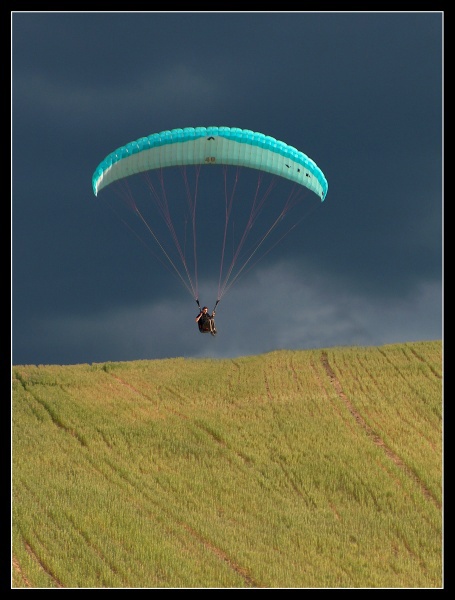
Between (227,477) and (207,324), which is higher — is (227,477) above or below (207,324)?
below

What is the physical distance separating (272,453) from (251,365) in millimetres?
16923

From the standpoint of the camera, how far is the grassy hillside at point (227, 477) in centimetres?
2139

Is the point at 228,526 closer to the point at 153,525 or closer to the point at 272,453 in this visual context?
the point at 153,525

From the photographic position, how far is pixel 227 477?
1136 inches

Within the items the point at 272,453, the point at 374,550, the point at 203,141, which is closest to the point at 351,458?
the point at 272,453

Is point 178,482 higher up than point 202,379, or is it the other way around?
point 202,379

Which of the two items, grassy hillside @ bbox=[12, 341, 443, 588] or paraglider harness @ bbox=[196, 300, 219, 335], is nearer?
grassy hillside @ bbox=[12, 341, 443, 588]

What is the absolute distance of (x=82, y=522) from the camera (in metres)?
23.9

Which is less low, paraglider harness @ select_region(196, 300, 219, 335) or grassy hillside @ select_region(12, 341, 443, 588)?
paraglider harness @ select_region(196, 300, 219, 335)

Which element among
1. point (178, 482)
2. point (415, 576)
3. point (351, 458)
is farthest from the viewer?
point (351, 458)

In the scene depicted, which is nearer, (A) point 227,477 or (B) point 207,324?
(B) point 207,324

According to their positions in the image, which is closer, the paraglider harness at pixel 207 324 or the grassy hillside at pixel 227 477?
the grassy hillside at pixel 227 477

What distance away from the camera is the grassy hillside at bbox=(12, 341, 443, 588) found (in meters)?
21.4

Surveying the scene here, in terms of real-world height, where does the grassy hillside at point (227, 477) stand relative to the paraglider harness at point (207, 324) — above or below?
below
